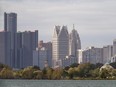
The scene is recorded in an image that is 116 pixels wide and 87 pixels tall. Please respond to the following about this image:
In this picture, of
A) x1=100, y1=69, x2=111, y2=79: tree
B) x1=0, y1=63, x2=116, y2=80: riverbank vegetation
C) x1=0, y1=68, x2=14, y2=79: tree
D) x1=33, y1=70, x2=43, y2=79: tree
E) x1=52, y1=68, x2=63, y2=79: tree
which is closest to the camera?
x1=100, y1=69, x2=111, y2=79: tree

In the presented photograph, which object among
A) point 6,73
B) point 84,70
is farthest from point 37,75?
point 84,70

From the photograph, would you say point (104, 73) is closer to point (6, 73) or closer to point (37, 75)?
point (37, 75)

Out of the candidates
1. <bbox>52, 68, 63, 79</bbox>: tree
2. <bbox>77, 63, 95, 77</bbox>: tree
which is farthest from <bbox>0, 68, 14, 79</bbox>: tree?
<bbox>77, 63, 95, 77</bbox>: tree

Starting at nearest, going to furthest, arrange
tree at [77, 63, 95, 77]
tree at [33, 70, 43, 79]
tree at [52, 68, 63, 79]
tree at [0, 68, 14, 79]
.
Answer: tree at [33, 70, 43, 79], tree at [52, 68, 63, 79], tree at [0, 68, 14, 79], tree at [77, 63, 95, 77]

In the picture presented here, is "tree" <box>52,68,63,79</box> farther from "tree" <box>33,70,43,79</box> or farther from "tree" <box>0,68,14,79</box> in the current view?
"tree" <box>0,68,14,79</box>

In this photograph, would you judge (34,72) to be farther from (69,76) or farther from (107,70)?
(107,70)

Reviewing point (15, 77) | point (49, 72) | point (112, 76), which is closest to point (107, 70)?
point (112, 76)

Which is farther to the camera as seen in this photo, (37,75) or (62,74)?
(62,74)

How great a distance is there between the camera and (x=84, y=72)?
15012 cm

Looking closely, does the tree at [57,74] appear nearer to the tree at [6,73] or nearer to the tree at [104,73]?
the tree at [104,73]

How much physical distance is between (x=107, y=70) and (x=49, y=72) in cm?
1600

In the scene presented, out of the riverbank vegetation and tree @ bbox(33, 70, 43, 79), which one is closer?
the riverbank vegetation

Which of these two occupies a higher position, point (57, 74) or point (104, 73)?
point (104, 73)

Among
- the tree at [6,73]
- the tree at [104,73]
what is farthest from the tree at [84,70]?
the tree at [6,73]
